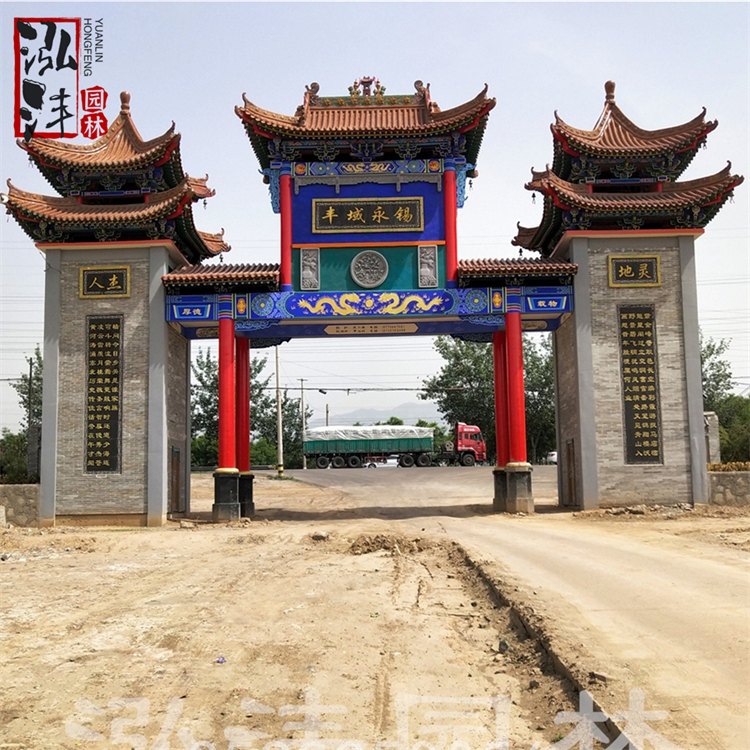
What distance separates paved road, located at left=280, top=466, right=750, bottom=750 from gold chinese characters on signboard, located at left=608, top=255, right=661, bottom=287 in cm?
519

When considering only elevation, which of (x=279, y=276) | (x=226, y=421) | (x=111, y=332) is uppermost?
(x=279, y=276)

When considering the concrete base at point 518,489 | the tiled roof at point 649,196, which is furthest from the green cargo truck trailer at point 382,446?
the tiled roof at point 649,196

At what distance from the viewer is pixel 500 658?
21.3 feet

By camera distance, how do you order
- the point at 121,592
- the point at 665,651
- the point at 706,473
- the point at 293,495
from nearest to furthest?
the point at 665,651 < the point at 121,592 < the point at 706,473 < the point at 293,495

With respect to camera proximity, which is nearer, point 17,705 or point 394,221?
point 17,705

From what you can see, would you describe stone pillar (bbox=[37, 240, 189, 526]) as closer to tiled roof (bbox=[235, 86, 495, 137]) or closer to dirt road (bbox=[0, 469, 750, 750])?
tiled roof (bbox=[235, 86, 495, 137])

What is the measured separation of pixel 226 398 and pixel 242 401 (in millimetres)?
1770

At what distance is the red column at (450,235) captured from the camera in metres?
17.7

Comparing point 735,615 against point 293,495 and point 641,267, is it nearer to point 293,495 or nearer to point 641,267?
point 641,267

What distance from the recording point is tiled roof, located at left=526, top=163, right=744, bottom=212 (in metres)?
17.3

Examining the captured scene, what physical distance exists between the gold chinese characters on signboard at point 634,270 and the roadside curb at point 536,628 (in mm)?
9046

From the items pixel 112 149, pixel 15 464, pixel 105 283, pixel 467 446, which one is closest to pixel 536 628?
pixel 105 283

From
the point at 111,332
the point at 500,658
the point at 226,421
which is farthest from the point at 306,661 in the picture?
the point at 111,332

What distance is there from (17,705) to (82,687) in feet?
1.49
